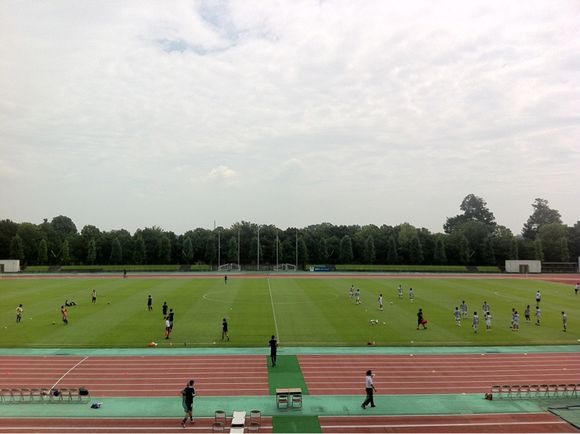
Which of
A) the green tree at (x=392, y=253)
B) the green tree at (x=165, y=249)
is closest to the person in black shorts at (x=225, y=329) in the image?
the green tree at (x=165, y=249)

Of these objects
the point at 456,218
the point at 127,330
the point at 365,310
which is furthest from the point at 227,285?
the point at 456,218

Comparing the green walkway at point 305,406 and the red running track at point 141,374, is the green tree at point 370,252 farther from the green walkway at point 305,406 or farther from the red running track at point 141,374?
the green walkway at point 305,406

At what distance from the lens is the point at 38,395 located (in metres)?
19.1

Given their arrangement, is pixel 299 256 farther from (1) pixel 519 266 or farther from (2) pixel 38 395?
(2) pixel 38 395

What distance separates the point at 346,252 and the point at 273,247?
17.1 meters

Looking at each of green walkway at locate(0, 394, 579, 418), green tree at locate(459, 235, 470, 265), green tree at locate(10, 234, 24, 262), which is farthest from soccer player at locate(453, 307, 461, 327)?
green tree at locate(10, 234, 24, 262)

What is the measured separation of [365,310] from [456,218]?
13614 centimetres

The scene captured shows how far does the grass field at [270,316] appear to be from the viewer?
95.4 ft

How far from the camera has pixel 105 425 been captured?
16375mm

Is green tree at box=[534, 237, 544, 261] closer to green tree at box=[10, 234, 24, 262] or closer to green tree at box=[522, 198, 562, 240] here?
green tree at box=[522, 198, 562, 240]

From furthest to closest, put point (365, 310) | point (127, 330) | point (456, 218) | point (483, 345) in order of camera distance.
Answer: point (456, 218)
point (365, 310)
point (127, 330)
point (483, 345)

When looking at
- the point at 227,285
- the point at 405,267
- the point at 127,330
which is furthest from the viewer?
the point at 405,267

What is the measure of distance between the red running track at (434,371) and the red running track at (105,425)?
5.11 metres

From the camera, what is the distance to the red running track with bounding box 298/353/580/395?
66.9 ft
